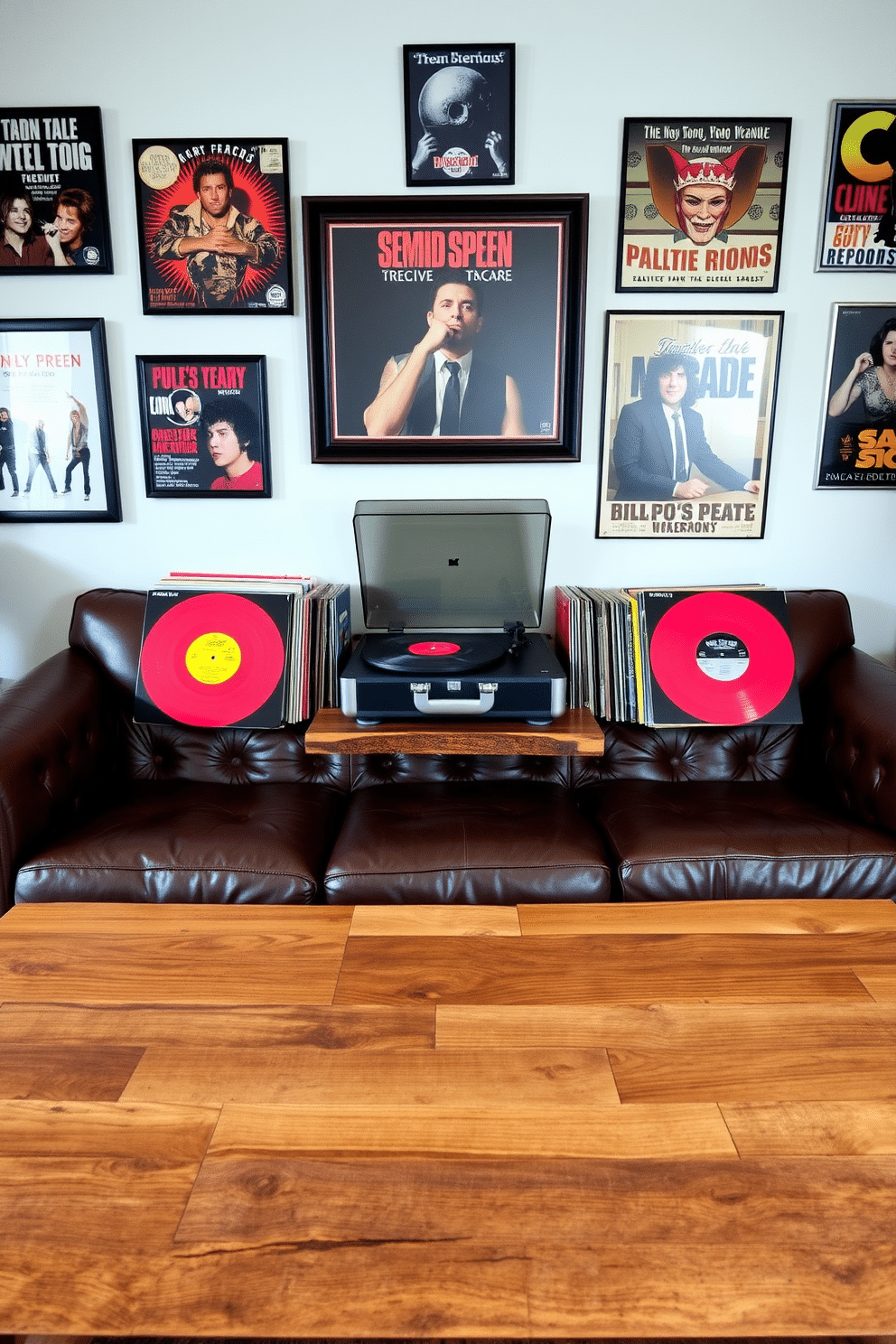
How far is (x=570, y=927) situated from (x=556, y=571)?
1387 mm

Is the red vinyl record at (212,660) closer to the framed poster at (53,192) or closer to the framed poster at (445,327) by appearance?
the framed poster at (445,327)

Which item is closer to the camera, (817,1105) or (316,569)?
(817,1105)

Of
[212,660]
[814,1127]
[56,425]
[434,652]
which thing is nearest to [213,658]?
[212,660]

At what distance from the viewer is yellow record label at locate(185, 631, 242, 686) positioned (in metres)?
2.15

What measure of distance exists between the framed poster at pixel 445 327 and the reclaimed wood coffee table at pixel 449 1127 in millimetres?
1495

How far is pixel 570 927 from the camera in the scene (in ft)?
4.11

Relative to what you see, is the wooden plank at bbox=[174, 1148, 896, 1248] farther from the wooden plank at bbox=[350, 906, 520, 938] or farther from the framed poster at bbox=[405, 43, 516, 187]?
the framed poster at bbox=[405, 43, 516, 187]

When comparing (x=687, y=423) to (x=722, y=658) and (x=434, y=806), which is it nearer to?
(x=722, y=658)

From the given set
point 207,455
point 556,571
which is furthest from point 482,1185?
point 207,455

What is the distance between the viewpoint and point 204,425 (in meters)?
2.33

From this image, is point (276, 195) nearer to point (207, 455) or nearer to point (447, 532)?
point (207, 455)

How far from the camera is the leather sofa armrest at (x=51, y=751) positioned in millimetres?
1725

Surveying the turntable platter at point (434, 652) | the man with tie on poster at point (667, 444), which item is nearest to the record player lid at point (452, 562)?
the turntable platter at point (434, 652)

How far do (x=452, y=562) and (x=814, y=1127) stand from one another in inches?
64.1
